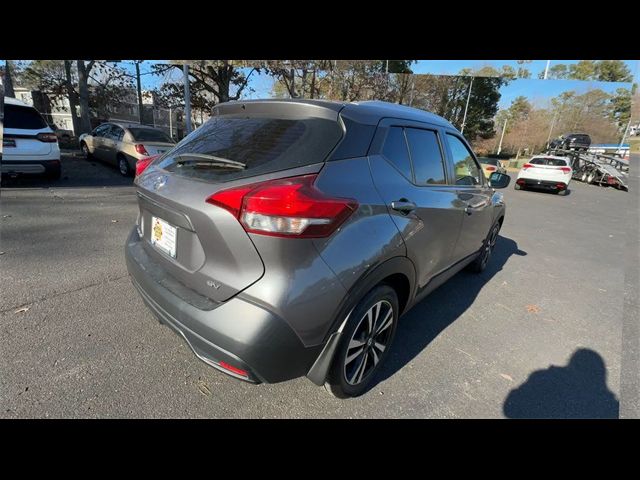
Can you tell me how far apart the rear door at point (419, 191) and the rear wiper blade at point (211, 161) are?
2.51ft

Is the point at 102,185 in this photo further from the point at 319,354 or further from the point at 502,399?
the point at 502,399

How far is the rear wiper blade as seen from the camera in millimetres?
1673

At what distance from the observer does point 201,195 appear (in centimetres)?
160

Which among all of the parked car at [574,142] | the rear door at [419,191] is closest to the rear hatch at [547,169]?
the parked car at [574,142]

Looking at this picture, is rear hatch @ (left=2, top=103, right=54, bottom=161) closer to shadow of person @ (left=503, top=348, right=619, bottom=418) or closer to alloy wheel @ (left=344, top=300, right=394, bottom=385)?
alloy wheel @ (left=344, top=300, right=394, bottom=385)

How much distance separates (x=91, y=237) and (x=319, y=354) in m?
4.04

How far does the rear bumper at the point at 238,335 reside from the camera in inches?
59.2

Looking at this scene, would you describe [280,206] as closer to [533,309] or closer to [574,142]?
[533,309]

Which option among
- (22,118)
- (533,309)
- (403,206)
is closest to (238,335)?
(403,206)

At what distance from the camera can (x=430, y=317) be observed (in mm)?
3154

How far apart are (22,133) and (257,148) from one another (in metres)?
7.08

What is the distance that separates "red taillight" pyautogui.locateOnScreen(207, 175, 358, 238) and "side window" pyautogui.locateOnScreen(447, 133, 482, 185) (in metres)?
1.96

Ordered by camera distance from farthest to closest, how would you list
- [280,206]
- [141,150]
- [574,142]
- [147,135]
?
1. [574,142]
2. [147,135]
3. [141,150]
4. [280,206]

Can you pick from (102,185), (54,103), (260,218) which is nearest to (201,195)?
(260,218)
